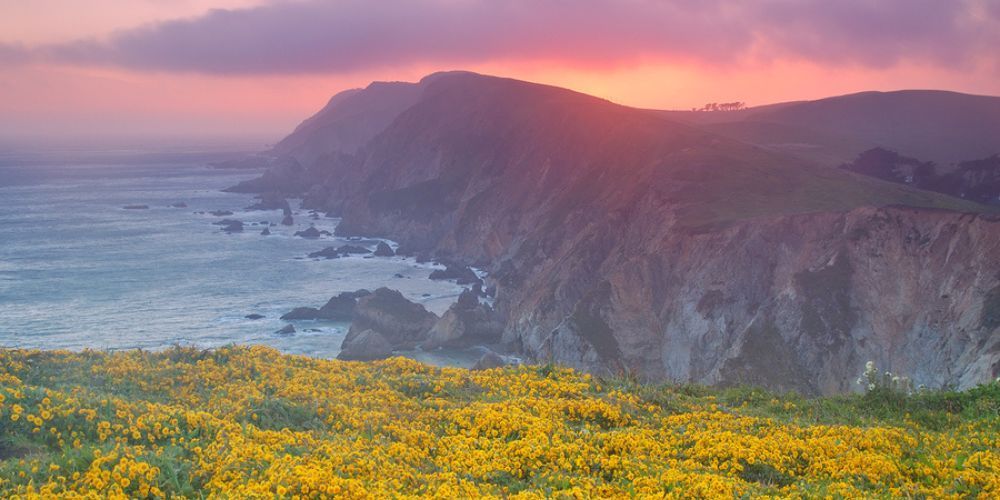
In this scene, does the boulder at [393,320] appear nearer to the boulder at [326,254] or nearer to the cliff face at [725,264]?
the cliff face at [725,264]

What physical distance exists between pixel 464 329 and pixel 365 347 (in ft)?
24.1

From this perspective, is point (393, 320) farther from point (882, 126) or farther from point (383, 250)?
point (882, 126)

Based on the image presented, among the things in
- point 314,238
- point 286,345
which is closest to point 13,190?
point 314,238

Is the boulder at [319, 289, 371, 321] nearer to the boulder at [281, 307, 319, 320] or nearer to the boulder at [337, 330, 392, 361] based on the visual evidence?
the boulder at [281, 307, 319, 320]

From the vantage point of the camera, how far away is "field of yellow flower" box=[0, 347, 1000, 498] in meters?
8.57

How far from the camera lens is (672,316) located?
4694 cm

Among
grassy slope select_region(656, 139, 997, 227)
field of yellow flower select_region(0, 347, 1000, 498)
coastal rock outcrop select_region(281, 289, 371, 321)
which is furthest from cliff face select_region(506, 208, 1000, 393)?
field of yellow flower select_region(0, 347, 1000, 498)

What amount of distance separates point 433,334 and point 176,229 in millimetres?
64219

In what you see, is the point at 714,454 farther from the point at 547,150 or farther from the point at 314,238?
the point at 314,238

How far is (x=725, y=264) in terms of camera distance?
1832 inches

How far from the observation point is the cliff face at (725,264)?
127 ft

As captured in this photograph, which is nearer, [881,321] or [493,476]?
[493,476]

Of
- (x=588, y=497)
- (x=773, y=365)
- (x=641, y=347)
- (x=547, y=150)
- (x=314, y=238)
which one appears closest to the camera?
(x=588, y=497)

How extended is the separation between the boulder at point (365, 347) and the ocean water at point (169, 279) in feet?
6.08
